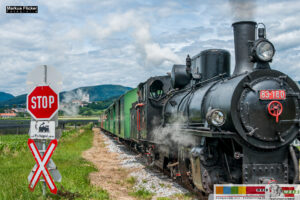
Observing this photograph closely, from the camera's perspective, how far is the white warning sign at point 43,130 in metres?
6.18

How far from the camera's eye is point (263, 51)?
21.1ft

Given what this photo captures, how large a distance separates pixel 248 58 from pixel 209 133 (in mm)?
1965

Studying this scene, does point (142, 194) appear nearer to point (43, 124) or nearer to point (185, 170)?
point (185, 170)

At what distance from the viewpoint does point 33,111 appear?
20.6 ft

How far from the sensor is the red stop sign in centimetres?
627

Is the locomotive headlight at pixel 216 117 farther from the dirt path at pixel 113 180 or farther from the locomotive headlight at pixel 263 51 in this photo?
the dirt path at pixel 113 180

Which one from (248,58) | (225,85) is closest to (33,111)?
(225,85)

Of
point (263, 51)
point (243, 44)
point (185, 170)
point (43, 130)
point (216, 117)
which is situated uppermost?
point (243, 44)

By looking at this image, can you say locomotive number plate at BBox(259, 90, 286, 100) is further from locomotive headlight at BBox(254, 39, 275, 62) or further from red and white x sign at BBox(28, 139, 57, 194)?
red and white x sign at BBox(28, 139, 57, 194)

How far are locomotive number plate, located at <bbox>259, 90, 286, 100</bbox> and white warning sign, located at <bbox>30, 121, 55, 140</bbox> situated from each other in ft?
12.1

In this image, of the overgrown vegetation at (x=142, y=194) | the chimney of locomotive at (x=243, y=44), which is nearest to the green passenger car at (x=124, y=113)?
the overgrown vegetation at (x=142, y=194)

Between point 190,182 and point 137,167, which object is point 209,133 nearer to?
point 190,182

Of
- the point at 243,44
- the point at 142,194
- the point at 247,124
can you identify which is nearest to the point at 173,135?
the point at 142,194

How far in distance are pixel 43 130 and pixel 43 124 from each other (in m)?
0.11
